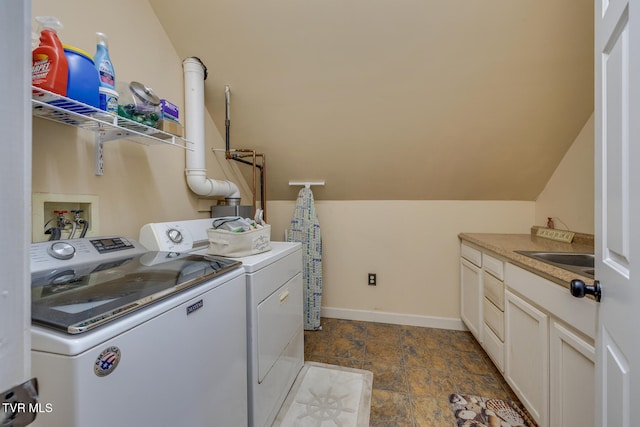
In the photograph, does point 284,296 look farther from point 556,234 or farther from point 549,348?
point 556,234

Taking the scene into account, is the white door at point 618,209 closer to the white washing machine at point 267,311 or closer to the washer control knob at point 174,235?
the white washing machine at point 267,311

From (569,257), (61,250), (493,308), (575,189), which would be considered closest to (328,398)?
(493,308)

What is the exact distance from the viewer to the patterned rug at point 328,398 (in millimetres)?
1421

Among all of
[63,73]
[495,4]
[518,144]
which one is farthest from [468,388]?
[63,73]

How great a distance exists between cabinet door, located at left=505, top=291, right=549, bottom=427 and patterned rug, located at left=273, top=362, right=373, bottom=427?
822 mm

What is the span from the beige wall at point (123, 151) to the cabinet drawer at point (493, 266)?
2147 mm

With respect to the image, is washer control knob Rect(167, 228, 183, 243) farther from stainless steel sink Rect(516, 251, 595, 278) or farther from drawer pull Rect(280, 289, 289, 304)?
stainless steel sink Rect(516, 251, 595, 278)

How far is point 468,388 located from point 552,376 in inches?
25.7

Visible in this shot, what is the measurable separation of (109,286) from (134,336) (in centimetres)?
24

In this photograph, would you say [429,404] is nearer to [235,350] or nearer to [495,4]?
[235,350]

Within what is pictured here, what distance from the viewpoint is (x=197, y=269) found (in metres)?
0.99

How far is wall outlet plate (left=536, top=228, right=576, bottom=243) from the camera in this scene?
6.00 feet

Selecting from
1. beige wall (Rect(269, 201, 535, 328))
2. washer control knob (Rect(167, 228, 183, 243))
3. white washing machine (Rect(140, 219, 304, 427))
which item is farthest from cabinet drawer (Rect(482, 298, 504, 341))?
washer control knob (Rect(167, 228, 183, 243))

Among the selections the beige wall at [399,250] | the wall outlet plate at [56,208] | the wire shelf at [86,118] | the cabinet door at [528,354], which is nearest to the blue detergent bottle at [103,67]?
the wire shelf at [86,118]
